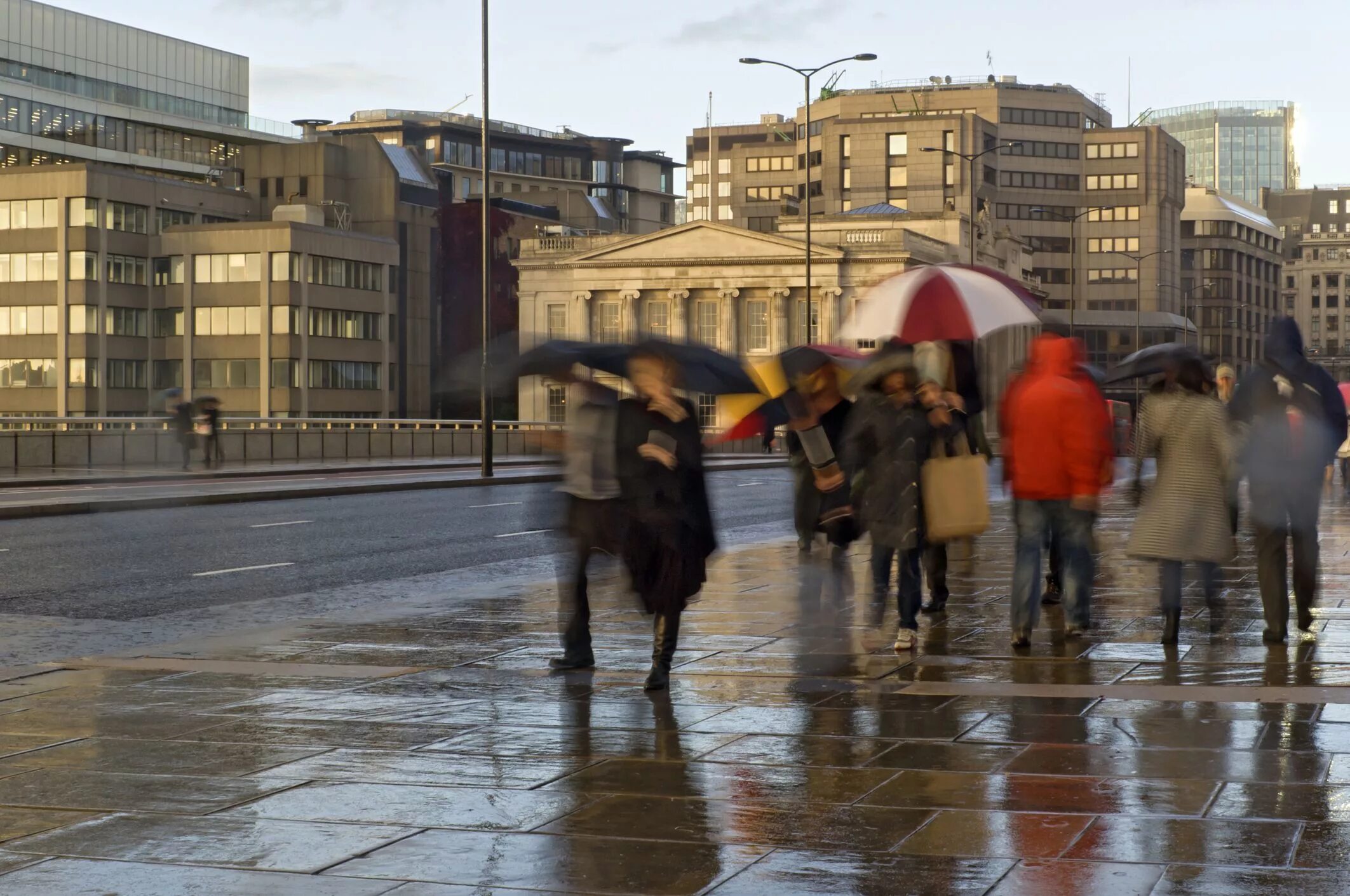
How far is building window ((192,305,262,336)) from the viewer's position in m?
90.4

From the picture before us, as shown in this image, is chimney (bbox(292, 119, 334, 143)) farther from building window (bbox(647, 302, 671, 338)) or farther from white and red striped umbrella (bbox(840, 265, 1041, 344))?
white and red striped umbrella (bbox(840, 265, 1041, 344))

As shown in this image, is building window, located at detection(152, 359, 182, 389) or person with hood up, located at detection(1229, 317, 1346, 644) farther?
building window, located at detection(152, 359, 182, 389)

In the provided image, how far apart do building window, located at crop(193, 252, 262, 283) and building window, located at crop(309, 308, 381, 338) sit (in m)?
3.70

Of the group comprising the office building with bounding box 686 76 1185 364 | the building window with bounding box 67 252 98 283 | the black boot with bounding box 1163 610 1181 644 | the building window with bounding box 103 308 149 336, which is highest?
the office building with bounding box 686 76 1185 364

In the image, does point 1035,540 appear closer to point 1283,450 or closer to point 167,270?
point 1283,450

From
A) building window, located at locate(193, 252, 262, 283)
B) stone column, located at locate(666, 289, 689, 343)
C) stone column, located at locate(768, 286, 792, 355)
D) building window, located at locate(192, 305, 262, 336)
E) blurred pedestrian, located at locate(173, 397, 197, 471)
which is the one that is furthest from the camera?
stone column, located at locate(666, 289, 689, 343)

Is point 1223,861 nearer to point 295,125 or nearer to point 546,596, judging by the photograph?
point 546,596

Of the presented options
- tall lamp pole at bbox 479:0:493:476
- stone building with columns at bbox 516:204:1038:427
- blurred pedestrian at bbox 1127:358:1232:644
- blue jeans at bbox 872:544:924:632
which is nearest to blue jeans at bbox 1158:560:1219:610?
blurred pedestrian at bbox 1127:358:1232:644

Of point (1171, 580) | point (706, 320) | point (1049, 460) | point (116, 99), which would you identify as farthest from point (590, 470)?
point (116, 99)

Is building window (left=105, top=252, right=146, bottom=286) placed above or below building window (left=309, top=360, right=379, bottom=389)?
above

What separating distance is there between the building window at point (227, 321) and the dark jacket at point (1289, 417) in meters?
83.7

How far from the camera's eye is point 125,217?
89688 mm

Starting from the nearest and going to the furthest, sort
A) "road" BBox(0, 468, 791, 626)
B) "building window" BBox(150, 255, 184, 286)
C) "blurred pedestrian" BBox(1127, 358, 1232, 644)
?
"blurred pedestrian" BBox(1127, 358, 1232, 644) < "road" BBox(0, 468, 791, 626) < "building window" BBox(150, 255, 184, 286)

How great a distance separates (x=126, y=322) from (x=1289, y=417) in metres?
87.5
